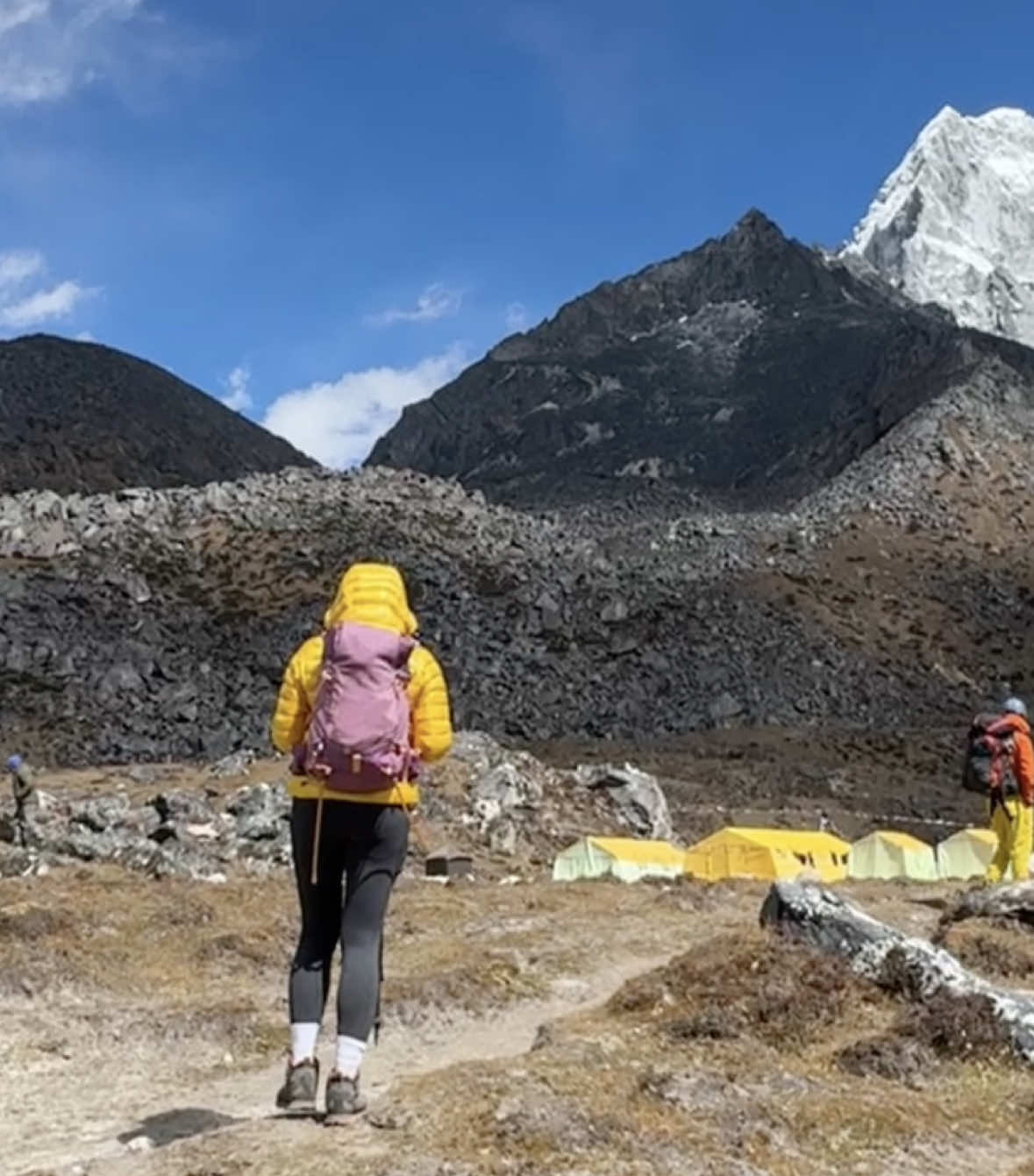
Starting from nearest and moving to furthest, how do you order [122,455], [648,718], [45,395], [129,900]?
[129,900] < [648,718] < [122,455] < [45,395]

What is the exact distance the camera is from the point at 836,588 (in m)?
Result: 64.0

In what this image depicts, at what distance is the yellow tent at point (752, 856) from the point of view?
22180mm

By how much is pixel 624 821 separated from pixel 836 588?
38.5 metres

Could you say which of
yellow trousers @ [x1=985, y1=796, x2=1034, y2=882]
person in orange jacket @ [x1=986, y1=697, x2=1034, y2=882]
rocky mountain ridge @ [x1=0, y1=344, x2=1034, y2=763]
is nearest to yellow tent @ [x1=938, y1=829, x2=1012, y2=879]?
yellow trousers @ [x1=985, y1=796, x2=1034, y2=882]

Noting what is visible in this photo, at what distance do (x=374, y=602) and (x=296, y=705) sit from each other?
23.6 inches

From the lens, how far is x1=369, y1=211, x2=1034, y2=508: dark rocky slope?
9525cm

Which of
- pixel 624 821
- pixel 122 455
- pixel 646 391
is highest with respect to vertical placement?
pixel 646 391

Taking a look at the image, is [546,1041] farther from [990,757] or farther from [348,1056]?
[990,757]

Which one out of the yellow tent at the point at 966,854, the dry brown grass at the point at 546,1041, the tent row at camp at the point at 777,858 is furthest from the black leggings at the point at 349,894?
the yellow tent at the point at 966,854

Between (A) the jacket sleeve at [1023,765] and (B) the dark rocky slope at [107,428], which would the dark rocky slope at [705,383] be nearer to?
(B) the dark rocky slope at [107,428]

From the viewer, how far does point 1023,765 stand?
51.7 ft

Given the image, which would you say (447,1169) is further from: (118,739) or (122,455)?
(122,455)

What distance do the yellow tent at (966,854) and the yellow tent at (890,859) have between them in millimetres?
236

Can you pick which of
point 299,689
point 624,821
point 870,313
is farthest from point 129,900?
point 870,313
